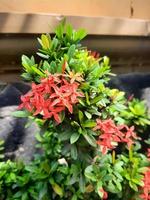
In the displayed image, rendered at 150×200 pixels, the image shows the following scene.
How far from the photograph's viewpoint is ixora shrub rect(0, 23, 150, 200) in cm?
189

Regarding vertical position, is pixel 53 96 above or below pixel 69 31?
below

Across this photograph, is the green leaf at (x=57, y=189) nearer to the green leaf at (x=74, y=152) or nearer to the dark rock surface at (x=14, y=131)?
the green leaf at (x=74, y=152)

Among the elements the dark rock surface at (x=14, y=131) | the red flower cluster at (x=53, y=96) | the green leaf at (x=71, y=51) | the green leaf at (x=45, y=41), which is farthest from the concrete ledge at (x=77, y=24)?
the red flower cluster at (x=53, y=96)

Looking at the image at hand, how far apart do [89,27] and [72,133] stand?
1.17 metres

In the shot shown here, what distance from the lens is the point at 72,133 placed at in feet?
6.47

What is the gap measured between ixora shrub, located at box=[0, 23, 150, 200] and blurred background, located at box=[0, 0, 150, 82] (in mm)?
551

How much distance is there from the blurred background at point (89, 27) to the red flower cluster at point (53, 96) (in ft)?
2.82

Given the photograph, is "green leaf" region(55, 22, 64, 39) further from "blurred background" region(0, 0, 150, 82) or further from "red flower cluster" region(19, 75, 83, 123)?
"blurred background" region(0, 0, 150, 82)

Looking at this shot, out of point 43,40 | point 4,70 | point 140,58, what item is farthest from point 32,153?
point 140,58

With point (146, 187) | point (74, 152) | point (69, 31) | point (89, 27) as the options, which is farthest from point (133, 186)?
point (89, 27)

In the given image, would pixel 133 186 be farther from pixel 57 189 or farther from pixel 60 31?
pixel 60 31

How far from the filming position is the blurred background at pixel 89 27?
264 centimetres

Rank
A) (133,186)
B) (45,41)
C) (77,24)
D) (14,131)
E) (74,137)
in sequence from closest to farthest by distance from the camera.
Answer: (74,137) → (45,41) → (133,186) → (14,131) → (77,24)

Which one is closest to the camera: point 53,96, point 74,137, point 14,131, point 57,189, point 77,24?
point 53,96
